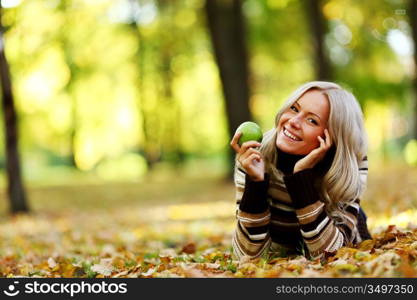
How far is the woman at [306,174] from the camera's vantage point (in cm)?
351

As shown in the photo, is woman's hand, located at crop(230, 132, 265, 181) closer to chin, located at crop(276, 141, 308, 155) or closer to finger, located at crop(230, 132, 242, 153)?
finger, located at crop(230, 132, 242, 153)

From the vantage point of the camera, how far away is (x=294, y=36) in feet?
75.9

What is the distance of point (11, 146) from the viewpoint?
12.6 m

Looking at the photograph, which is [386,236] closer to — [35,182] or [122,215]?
[122,215]

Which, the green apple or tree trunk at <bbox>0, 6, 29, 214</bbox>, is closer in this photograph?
the green apple

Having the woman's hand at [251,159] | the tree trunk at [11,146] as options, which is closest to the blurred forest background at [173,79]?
the tree trunk at [11,146]

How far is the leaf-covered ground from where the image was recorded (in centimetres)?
343

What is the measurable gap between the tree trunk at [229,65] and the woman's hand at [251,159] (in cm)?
1309

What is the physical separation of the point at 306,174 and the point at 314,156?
0.42 feet

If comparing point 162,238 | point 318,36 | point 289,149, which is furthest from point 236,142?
point 318,36

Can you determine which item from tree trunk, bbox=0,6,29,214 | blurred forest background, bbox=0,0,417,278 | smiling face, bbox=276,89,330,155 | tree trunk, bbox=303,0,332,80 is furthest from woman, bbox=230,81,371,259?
tree trunk, bbox=303,0,332,80

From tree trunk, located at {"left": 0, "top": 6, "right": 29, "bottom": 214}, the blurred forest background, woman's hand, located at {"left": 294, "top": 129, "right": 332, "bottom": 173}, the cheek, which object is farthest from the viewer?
the blurred forest background

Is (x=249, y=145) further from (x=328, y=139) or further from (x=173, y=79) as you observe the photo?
(x=173, y=79)

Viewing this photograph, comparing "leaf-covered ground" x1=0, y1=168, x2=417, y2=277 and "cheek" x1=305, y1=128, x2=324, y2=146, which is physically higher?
"cheek" x1=305, y1=128, x2=324, y2=146
